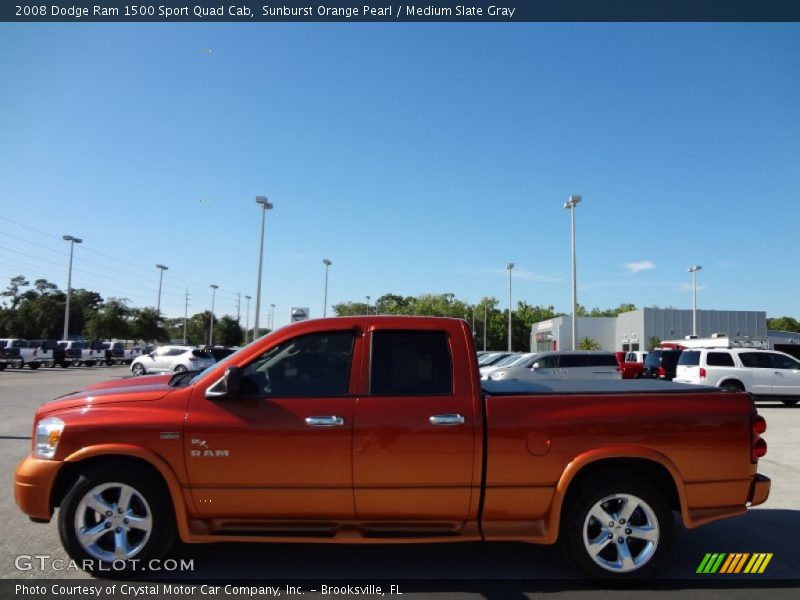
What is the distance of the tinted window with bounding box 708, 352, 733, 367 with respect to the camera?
18.6m

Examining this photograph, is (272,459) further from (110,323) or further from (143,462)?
(110,323)

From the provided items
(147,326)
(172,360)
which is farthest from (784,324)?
(172,360)

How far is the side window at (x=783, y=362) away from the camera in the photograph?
728 inches

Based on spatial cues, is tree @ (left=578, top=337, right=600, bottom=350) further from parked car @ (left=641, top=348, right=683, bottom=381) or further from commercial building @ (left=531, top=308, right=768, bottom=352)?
parked car @ (left=641, top=348, right=683, bottom=381)

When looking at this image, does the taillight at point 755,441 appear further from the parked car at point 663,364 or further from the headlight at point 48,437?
the parked car at point 663,364

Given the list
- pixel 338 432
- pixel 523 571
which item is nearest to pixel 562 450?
pixel 523 571

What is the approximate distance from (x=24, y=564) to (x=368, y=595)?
2647mm

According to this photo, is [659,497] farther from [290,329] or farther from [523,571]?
[290,329]

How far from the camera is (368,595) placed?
403cm

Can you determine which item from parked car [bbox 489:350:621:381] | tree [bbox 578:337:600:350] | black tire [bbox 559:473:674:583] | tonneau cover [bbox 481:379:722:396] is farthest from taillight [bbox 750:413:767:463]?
tree [bbox 578:337:600:350]

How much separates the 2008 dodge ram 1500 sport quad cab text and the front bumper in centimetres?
1

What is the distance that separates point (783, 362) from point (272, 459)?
760 inches

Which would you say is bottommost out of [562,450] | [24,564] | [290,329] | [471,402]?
[24,564]

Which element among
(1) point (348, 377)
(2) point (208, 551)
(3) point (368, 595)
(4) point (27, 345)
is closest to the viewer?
(3) point (368, 595)
